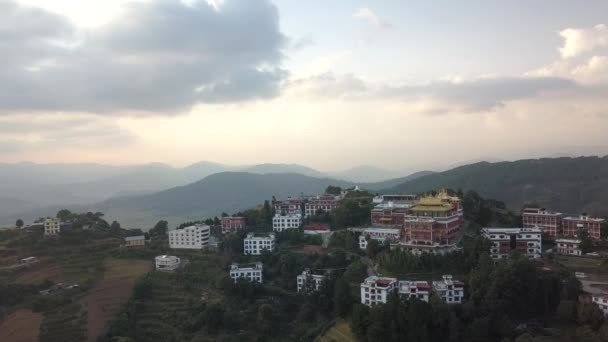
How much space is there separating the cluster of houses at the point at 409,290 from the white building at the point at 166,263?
1231 centimetres

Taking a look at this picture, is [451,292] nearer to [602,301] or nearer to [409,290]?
[409,290]

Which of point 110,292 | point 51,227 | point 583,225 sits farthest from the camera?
point 51,227

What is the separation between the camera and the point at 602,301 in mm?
17766

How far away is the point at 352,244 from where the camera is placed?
1099 inches

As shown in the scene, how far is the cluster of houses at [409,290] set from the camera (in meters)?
20.1

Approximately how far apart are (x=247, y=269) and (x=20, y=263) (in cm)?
1376

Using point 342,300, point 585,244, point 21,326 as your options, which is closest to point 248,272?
point 342,300

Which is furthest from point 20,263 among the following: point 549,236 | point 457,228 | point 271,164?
point 271,164

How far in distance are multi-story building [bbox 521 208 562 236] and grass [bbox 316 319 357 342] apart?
551 inches

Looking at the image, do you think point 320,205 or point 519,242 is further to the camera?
point 320,205

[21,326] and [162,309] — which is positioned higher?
[162,309]

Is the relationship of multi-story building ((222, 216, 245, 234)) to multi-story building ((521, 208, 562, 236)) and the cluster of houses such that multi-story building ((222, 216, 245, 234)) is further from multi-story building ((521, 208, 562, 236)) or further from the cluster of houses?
multi-story building ((521, 208, 562, 236))

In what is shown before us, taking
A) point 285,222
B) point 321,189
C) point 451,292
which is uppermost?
point 321,189

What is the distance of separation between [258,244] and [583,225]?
65.0 feet
